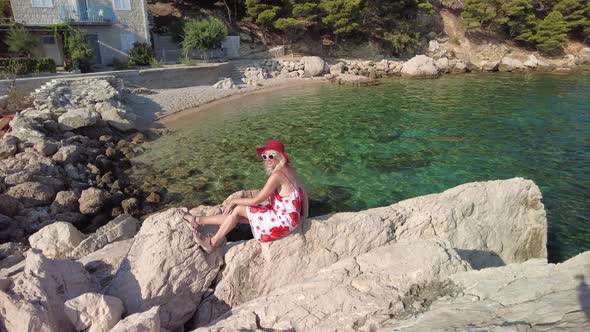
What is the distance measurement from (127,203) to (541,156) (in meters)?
15.1

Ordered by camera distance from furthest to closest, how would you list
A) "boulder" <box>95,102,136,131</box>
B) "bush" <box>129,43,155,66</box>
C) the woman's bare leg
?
"bush" <box>129,43,155,66</box>
"boulder" <box>95,102,136,131</box>
the woman's bare leg

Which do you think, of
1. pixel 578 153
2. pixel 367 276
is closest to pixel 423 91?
pixel 578 153

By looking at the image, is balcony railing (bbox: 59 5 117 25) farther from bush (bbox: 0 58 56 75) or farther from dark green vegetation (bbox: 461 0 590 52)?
dark green vegetation (bbox: 461 0 590 52)

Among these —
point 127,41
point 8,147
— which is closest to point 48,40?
point 127,41

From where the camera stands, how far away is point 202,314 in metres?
5.85

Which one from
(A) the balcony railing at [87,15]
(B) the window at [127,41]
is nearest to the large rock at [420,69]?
(B) the window at [127,41]

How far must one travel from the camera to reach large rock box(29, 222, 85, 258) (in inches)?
278

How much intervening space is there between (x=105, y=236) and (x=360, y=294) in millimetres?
5545

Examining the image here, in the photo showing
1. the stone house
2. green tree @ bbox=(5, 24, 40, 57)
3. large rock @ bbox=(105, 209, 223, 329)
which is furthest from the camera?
the stone house

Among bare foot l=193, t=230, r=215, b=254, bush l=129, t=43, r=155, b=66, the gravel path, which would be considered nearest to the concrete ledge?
the gravel path

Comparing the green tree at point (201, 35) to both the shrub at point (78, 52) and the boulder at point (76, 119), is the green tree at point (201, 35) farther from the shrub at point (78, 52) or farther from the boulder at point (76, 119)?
the boulder at point (76, 119)

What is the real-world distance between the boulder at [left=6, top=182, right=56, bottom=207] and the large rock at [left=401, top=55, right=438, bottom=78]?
114ft

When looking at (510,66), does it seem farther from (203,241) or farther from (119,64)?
(203,241)

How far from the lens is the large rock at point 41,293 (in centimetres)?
423
